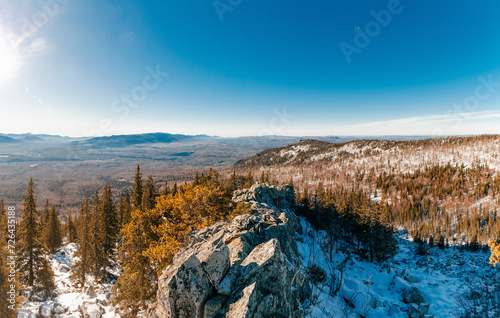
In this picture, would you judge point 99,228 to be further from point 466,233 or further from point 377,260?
point 466,233

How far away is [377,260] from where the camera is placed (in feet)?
155

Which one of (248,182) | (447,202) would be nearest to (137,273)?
(248,182)

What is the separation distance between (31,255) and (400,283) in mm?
51907

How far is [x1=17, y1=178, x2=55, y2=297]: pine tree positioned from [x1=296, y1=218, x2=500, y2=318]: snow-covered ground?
3330 cm

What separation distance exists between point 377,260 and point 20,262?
6426 centimetres

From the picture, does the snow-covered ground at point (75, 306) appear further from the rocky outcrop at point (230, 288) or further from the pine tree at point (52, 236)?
the pine tree at point (52, 236)

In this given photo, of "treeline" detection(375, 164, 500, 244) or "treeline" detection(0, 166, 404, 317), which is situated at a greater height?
"treeline" detection(0, 166, 404, 317)

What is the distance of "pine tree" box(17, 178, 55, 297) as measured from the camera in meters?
26.3

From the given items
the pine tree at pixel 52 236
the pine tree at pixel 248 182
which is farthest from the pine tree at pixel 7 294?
the pine tree at pixel 248 182

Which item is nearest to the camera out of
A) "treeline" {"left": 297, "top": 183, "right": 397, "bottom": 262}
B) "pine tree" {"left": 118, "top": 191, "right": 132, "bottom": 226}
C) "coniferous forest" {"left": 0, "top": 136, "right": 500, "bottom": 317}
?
"coniferous forest" {"left": 0, "top": 136, "right": 500, "bottom": 317}

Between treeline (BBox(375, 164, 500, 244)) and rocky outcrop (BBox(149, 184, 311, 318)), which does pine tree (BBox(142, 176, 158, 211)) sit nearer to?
rocky outcrop (BBox(149, 184, 311, 318))

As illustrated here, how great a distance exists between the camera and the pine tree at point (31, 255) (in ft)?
86.2

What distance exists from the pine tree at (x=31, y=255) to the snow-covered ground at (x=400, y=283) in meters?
33.3

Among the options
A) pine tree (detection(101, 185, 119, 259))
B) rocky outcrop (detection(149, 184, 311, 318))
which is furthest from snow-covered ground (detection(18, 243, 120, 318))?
rocky outcrop (detection(149, 184, 311, 318))
